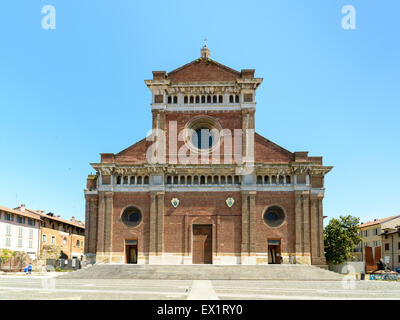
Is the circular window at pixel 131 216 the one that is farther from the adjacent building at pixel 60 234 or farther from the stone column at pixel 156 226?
the adjacent building at pixel 60 234

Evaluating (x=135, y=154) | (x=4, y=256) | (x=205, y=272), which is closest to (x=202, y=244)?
(x=205, y=272)

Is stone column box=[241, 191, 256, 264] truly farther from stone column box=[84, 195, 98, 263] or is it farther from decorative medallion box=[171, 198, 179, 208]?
stone column box=[84, 195, 98, 263]

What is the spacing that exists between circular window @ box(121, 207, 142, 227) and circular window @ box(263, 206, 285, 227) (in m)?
13.0

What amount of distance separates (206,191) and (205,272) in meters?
9.83

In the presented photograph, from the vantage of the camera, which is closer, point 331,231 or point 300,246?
point 300,246

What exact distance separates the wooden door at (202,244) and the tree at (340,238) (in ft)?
61.1

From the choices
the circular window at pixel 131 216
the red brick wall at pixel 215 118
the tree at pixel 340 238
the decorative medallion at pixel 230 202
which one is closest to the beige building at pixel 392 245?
the tree at pixel 340 238

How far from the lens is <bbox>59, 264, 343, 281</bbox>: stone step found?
36500 millimetres

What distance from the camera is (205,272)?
37781 millimetres
